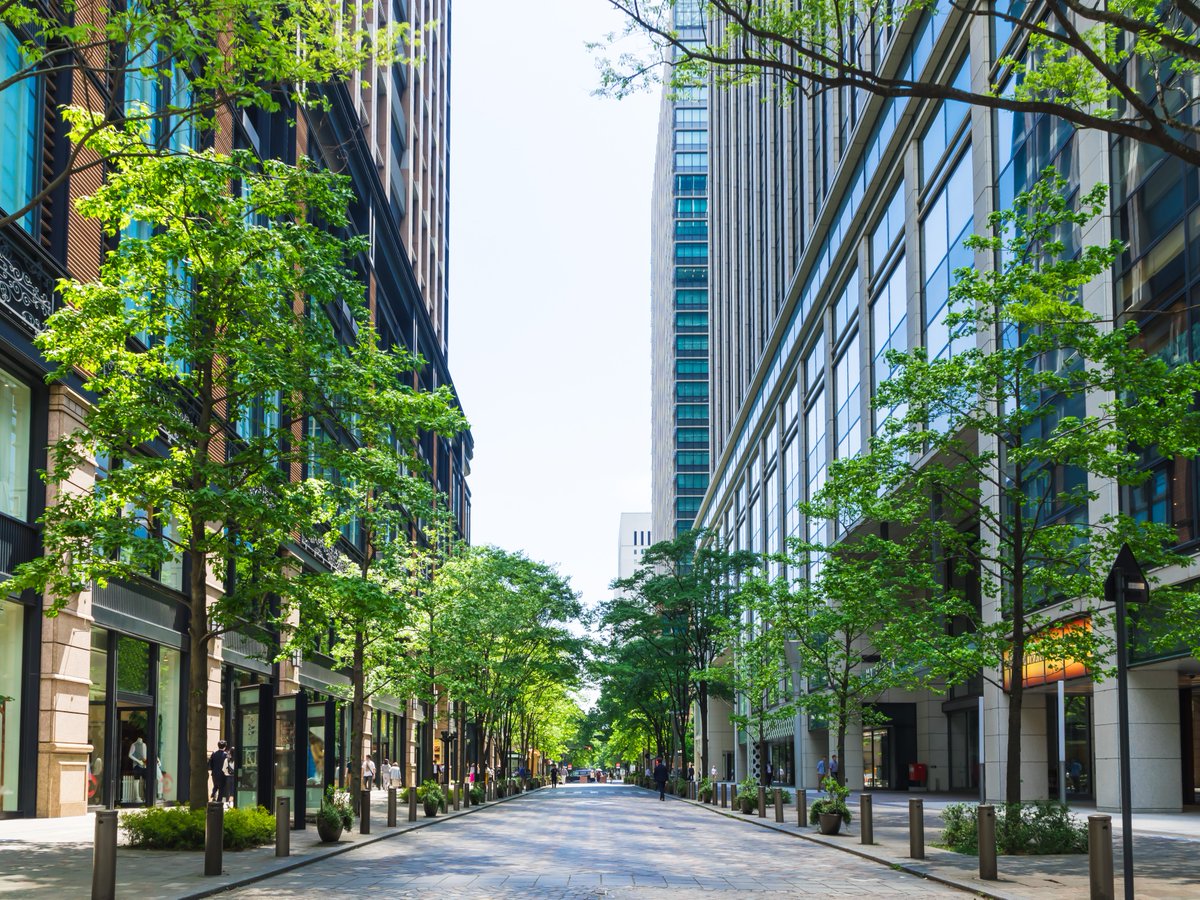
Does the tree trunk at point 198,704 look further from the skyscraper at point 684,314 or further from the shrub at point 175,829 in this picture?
the skyscraper at point 684,314

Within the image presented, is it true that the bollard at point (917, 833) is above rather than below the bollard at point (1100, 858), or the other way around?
below

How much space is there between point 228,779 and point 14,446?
13040mm

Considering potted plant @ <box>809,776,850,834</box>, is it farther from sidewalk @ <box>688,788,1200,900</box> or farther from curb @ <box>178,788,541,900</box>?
curb @ <box>178,788,541,900</box>

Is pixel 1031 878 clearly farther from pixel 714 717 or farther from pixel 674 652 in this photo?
pixel 714 717

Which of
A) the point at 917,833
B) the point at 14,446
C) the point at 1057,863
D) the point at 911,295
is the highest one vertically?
the point at 911,295

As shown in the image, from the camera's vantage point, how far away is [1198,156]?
11.9 m

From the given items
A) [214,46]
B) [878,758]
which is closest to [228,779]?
[214,46]

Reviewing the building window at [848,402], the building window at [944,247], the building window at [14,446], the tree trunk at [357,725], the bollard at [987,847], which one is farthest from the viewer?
the building window at [848,402]

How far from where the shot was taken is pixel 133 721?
33.4m

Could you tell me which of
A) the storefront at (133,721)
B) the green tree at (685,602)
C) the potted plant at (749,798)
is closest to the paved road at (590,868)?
the storefront at (133,721)

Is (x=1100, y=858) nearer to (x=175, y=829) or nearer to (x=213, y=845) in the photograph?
(x=213, y=845)

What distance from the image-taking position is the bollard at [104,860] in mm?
13602

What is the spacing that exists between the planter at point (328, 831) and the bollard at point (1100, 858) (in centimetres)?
1495

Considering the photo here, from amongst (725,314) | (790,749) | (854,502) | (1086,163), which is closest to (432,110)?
(725,314)
